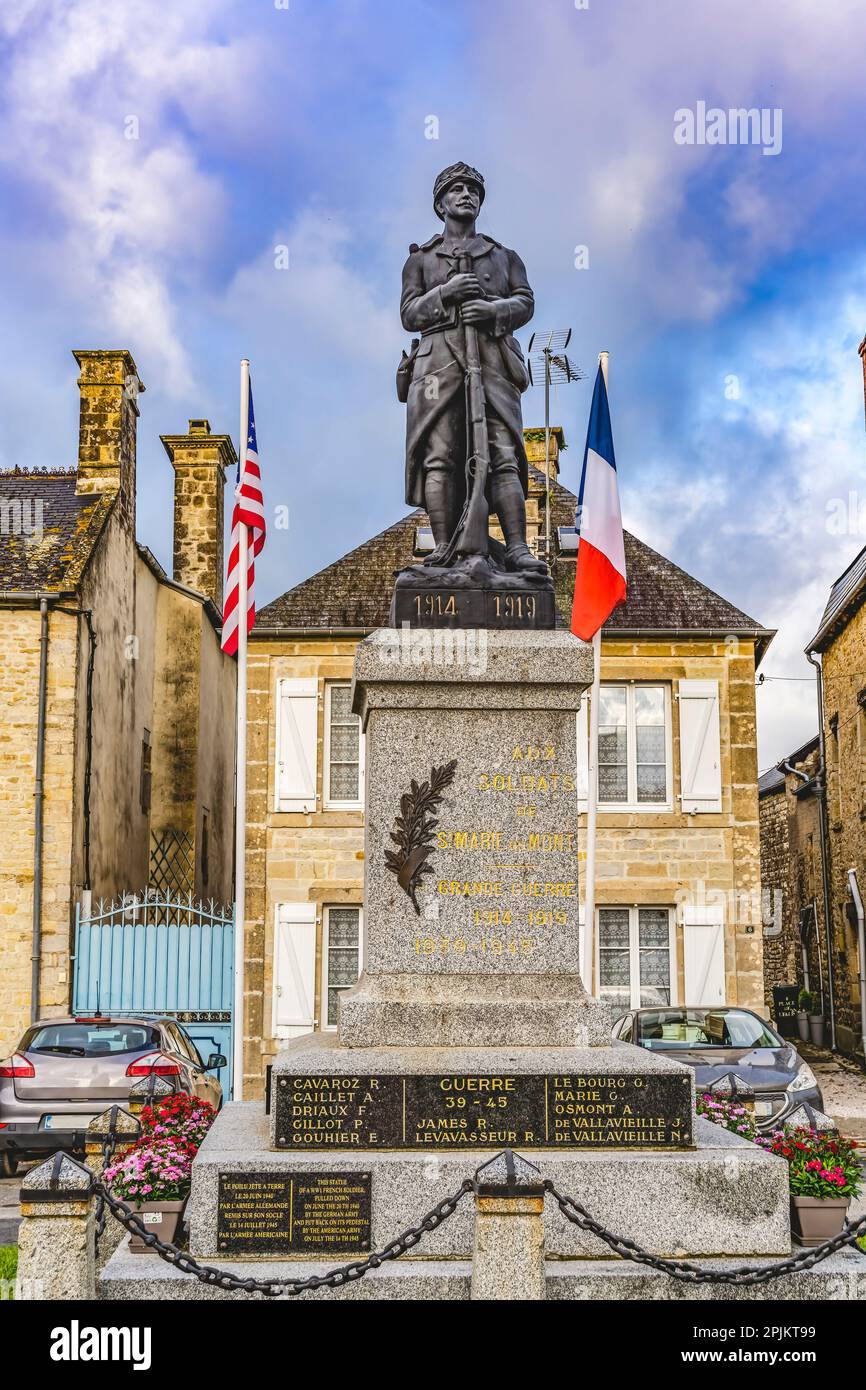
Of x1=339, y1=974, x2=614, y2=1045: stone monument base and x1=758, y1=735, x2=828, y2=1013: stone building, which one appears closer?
x1=339, y1=974, x2=614, y2=1045: stone monument base

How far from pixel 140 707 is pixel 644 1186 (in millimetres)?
16909

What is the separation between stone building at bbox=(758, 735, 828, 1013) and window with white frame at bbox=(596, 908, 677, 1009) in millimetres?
6579

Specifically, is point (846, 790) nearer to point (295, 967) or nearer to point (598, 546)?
point (295, 967)

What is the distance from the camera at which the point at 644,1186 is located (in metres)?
6.01

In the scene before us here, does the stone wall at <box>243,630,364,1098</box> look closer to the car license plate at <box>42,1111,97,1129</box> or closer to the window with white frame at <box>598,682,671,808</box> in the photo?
the window with white frame at <box>598,682,671,808</box>

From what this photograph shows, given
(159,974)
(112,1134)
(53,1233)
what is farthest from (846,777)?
(53,1233)

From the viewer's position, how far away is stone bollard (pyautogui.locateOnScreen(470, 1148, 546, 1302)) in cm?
509

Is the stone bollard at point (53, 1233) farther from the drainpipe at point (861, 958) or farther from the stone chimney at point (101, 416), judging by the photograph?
the drainpipe at point (861, 958)

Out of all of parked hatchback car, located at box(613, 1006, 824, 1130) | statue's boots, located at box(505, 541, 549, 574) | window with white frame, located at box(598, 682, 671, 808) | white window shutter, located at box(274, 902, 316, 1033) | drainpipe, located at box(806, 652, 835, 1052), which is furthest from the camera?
drainpipe, located at box(806, 652, 835, 1052)

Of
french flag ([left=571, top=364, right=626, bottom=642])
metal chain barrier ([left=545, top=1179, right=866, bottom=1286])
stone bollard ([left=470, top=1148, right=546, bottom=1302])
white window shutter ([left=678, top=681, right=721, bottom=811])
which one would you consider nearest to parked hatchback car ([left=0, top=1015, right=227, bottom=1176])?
french flag ([left=571, top=364, right=626, bottom=642])

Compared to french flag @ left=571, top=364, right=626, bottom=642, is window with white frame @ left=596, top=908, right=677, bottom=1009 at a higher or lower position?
lower

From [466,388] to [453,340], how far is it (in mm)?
276

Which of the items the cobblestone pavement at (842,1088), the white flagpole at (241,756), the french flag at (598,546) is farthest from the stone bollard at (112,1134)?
the cobblestone pavement at (842,1088)
